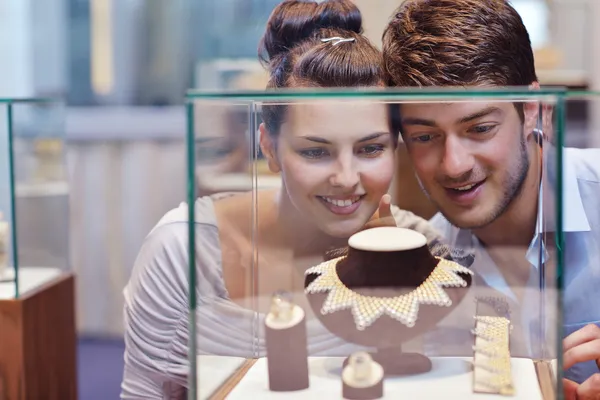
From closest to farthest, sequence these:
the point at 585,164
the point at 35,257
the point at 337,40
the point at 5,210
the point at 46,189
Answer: the point at 585,164 → the point at 337,40 → the point at 5,210 → the point at 35,257 → the point at 46,189

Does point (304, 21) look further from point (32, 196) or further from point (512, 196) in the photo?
point (32, 196)

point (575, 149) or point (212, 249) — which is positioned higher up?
point (575, 149)

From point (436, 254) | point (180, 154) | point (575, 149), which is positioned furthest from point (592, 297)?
point (180, 154)

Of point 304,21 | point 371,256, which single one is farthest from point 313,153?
point 304,21

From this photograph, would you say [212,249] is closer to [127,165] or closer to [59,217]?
[59,217]

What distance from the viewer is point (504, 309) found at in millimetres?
869

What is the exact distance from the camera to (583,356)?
3.36ft

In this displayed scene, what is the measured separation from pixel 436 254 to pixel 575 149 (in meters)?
0.29

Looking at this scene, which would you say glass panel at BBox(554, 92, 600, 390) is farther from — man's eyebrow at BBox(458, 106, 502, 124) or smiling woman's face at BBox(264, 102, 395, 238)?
smiling woman's face at BBox(264, 102, 395, 238)

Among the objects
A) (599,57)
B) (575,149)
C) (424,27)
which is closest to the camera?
(575,149)

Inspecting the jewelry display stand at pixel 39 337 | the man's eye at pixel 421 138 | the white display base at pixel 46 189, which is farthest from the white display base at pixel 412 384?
the white display base at pixel 46 189

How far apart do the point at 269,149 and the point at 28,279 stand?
0.96 metres

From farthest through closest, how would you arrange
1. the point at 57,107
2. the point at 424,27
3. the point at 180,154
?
1. the point at 180,154
2. the point at 57,107
3. the point at 424,27

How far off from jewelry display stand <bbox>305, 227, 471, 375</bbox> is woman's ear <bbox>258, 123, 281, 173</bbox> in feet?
0.43
